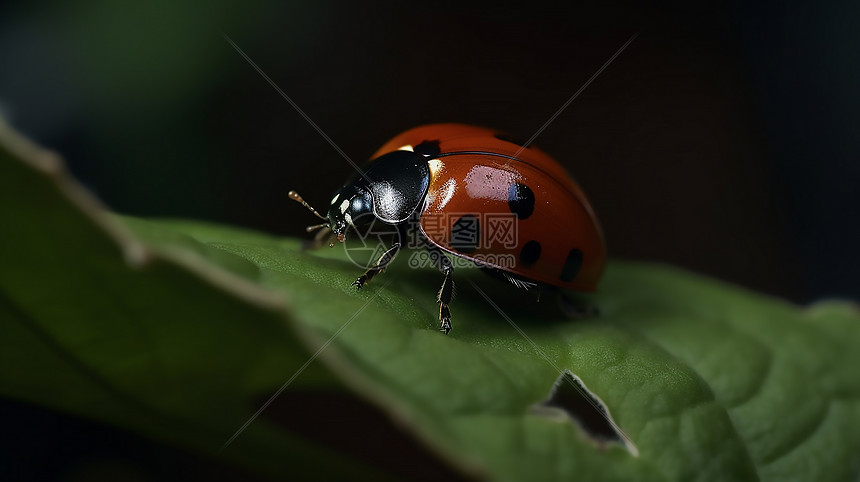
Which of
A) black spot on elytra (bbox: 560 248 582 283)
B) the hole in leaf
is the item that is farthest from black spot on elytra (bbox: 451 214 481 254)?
the hole in leaf

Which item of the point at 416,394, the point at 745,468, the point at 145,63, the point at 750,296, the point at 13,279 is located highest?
the point at 750,296

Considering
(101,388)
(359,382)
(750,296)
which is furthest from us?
(750,296)

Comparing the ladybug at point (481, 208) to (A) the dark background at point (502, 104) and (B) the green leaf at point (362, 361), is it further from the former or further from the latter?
(A) the dark background at point (502, 104)

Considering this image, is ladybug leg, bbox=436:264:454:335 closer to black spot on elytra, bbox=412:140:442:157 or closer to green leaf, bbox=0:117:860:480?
green leaf, bbox=0:117:860:480

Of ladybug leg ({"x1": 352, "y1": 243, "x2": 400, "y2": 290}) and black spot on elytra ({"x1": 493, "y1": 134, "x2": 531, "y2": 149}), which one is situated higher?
black spot on elytra ({"x1": 493, "y1": 134, "x2": 531, "y2": 149})

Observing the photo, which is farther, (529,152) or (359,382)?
(529,152)

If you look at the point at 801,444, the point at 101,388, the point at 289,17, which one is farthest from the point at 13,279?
the point at 289,17

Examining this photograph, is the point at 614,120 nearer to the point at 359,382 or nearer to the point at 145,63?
the point at 145,63

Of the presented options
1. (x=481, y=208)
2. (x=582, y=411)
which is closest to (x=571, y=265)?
(x=481, y=208)
